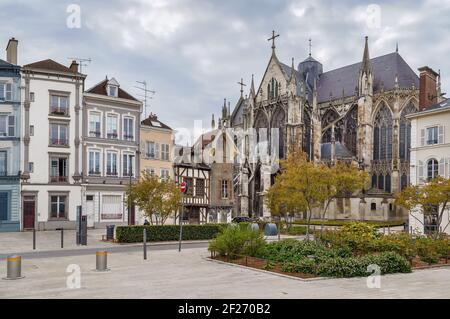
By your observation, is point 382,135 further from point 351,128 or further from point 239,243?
point 239,243

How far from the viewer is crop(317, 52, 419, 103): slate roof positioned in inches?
2109

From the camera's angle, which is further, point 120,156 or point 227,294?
point 120,156

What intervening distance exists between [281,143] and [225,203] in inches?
651

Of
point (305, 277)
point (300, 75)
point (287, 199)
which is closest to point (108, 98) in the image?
point (287, 199)

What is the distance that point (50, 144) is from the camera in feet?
104

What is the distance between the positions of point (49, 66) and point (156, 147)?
35.7 feet

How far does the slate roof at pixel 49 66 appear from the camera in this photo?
3147 cm

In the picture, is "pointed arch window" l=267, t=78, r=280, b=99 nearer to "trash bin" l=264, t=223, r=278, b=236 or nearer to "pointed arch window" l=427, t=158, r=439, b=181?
"pointed arch window" l=427, t=158, r=439, b=181

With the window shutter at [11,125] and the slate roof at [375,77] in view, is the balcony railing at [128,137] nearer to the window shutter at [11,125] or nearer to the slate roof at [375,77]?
the window shutter at [11,125]

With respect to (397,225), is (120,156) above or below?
above

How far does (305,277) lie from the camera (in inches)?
508

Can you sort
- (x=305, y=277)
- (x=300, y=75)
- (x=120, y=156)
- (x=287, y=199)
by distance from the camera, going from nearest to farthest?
(x=305, y=277)
(x=287, y=199)
(x=120, y=156)
(x=300, y=75)

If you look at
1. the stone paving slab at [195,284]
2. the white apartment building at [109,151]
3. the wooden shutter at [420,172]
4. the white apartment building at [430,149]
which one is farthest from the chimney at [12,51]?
the wooden shutter at [420,172]
